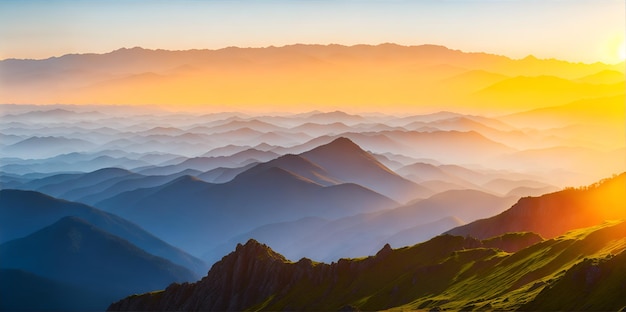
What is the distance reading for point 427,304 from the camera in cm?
16150

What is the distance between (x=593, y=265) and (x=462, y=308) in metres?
25.6

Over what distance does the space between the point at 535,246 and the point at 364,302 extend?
1532 inches

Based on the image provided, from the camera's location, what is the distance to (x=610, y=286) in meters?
118

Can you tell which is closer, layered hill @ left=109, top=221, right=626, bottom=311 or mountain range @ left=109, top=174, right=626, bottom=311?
mountain range @ left=109, top=174, right=626, bottom=311

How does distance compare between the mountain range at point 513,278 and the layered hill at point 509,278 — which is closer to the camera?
the mountain range at point 513,278

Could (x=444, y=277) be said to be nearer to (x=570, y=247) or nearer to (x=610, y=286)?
(x=570, y=247)

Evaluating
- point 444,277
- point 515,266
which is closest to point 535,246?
point 515,266

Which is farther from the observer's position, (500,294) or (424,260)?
(424,260)

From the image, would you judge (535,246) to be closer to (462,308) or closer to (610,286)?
(462,308)

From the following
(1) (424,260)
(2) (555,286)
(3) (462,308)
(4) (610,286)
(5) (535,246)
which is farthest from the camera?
(1) (424,260)

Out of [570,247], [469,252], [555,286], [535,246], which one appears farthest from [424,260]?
[555,286]

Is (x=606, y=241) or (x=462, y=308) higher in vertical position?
(x=606, y=241)

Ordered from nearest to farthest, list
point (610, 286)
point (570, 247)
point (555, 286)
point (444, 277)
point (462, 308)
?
point (610, 286), point (555, 286), point (462, 308), point (570, 247), point (444, 277)

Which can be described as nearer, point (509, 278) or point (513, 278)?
point (513, 278)
